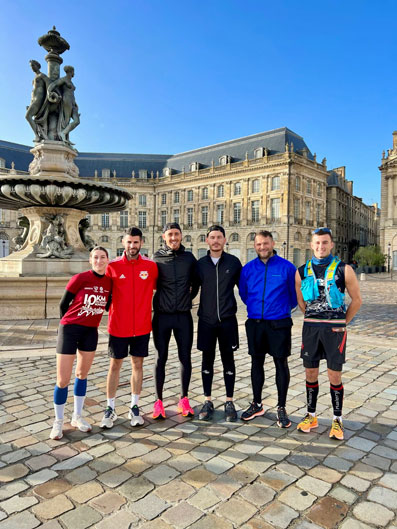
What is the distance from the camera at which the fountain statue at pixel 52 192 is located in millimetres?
9773

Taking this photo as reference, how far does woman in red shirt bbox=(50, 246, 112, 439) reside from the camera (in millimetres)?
3590

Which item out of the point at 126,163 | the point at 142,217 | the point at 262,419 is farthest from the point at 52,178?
the point at 126,163

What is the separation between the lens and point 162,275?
4105 mm

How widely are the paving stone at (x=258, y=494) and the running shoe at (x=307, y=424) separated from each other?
104 centimetres

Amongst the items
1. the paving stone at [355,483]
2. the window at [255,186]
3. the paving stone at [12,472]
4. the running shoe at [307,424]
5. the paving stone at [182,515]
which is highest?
the window at [255,186]

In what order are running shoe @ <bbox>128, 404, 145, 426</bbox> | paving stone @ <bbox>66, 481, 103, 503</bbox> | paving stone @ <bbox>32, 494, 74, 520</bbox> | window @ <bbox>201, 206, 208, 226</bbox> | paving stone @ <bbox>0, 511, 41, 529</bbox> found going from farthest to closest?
window @ <bbox>201, 206, 208, 226</bbox> < running shoe @ <bbox>128, 404, 145, 426</bbox> < paving stone @ <bbox>66, 481, 103, 503</bbox> < paving stone @ <bbox>32, 494, 74, 520</bbox> < paving stone @ <bbox>0, 511, 41, 529</bbox>

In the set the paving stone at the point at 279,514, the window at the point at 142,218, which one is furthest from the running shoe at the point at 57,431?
the window at the point at 142,218

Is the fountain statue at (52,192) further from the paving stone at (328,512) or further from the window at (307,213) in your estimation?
the window at (307,213)

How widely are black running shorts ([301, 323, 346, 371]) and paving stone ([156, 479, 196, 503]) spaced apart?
166 centimetres

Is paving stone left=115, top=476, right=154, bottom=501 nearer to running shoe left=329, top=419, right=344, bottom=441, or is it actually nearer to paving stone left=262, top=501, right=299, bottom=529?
paving stone left=262, top=501, right=299, bottom=529

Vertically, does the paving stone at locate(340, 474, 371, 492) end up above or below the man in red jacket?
below

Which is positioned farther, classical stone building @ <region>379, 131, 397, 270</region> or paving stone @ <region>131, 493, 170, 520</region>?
classical stone building @ <region>379, 131, 397, 270</region>

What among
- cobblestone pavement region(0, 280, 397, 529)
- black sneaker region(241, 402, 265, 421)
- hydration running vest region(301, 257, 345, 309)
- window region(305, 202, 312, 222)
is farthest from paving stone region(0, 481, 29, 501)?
window region(305, 202, 312, 222)

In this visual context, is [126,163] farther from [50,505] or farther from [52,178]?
[50,505]
